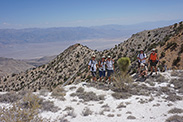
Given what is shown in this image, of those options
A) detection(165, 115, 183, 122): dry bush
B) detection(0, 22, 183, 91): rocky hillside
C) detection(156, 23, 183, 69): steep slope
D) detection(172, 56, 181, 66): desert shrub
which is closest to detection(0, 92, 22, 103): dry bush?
detection(165, 115, 183, 122): dry bush

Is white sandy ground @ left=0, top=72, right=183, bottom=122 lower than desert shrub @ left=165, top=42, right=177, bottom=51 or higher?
lower

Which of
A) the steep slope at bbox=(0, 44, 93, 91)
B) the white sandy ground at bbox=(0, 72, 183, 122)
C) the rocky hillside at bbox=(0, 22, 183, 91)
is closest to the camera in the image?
the white sandy ground at bbox=(0, 72, 183, 122)

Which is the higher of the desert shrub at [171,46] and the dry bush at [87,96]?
the desert shrub at [171,46]

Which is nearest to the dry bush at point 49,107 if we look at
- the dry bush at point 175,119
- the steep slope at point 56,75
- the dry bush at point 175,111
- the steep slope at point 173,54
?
the dry bush at point 175,119

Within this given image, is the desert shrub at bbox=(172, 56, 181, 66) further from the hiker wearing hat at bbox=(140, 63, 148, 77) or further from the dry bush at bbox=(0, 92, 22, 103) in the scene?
the dry bush at bbox=(0, 92, 22, 103)

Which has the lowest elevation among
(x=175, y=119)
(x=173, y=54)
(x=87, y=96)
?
(x=87, y=96)

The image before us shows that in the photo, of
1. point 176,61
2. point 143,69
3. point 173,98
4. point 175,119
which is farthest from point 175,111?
point 176,61

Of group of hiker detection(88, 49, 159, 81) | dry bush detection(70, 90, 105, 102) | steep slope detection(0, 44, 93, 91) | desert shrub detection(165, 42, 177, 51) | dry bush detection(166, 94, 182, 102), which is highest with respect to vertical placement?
Result: desert shrub detection(165, 42, 177, 51)

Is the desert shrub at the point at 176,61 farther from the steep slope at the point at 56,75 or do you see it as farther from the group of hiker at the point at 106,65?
the steep slope at the point at 56,75

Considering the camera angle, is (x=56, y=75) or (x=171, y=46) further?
(x=56, y=75)

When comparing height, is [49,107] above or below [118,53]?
above

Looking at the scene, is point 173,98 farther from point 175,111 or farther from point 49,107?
point 49,107

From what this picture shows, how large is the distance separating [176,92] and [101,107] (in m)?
4.07

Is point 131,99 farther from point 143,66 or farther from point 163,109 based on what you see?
point 143,66
